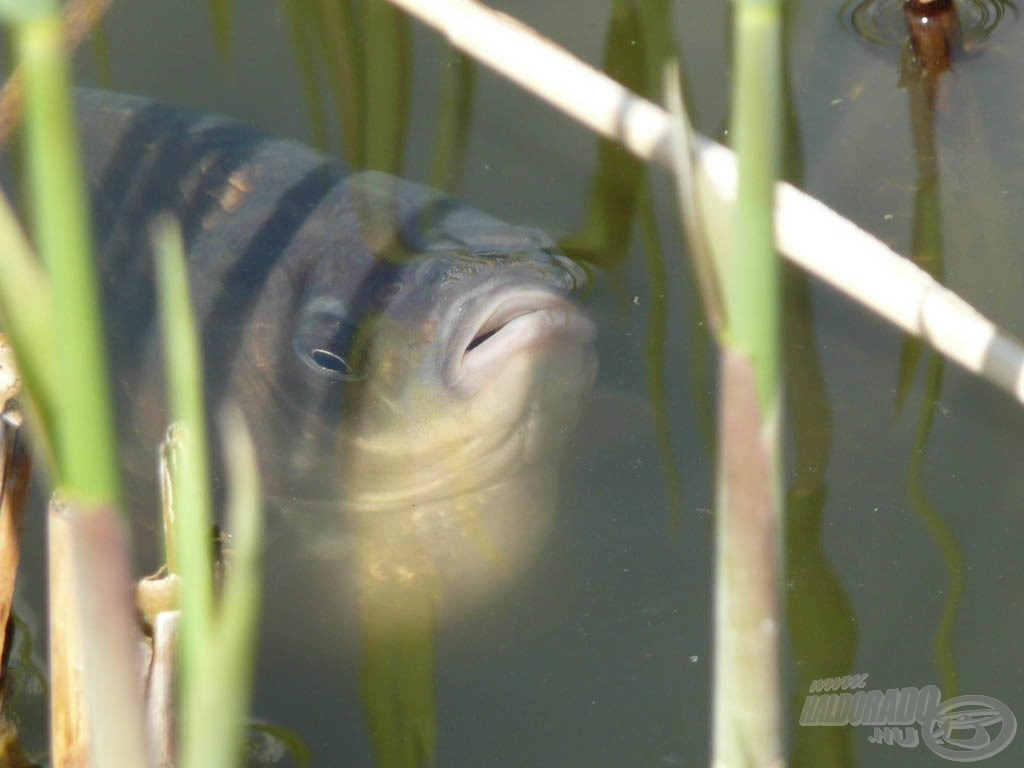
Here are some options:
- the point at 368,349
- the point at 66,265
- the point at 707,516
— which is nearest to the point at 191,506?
the point at 66,265

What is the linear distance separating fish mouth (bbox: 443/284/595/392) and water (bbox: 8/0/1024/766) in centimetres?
26

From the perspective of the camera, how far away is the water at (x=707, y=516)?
2102mm

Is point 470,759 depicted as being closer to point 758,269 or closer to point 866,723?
point 866,723

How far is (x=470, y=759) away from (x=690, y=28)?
240cm

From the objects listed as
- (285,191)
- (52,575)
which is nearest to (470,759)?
(52,575)

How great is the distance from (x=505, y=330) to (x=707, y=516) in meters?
0.54

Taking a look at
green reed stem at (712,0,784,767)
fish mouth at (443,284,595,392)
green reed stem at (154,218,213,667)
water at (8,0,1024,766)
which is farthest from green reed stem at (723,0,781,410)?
fish mouth at (443,284,595,392)

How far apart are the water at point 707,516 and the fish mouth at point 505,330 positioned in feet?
0.87

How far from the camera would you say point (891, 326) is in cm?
266

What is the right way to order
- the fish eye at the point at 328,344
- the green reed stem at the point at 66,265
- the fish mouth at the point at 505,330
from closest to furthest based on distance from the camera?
1. the green reed stem at the point at 66,265
2. the fish mouth at the point at 505,330
3. the fish eye at the point at 328,344

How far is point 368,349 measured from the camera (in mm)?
2664

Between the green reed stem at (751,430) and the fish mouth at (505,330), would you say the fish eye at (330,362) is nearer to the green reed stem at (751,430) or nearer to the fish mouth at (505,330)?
the fish mouth at (505,330)

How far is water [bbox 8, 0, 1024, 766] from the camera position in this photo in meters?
2.10

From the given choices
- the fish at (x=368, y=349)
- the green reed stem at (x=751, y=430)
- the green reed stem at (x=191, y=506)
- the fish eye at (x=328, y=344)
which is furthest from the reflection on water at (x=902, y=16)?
the green reed stem at (x=191, y=506)
